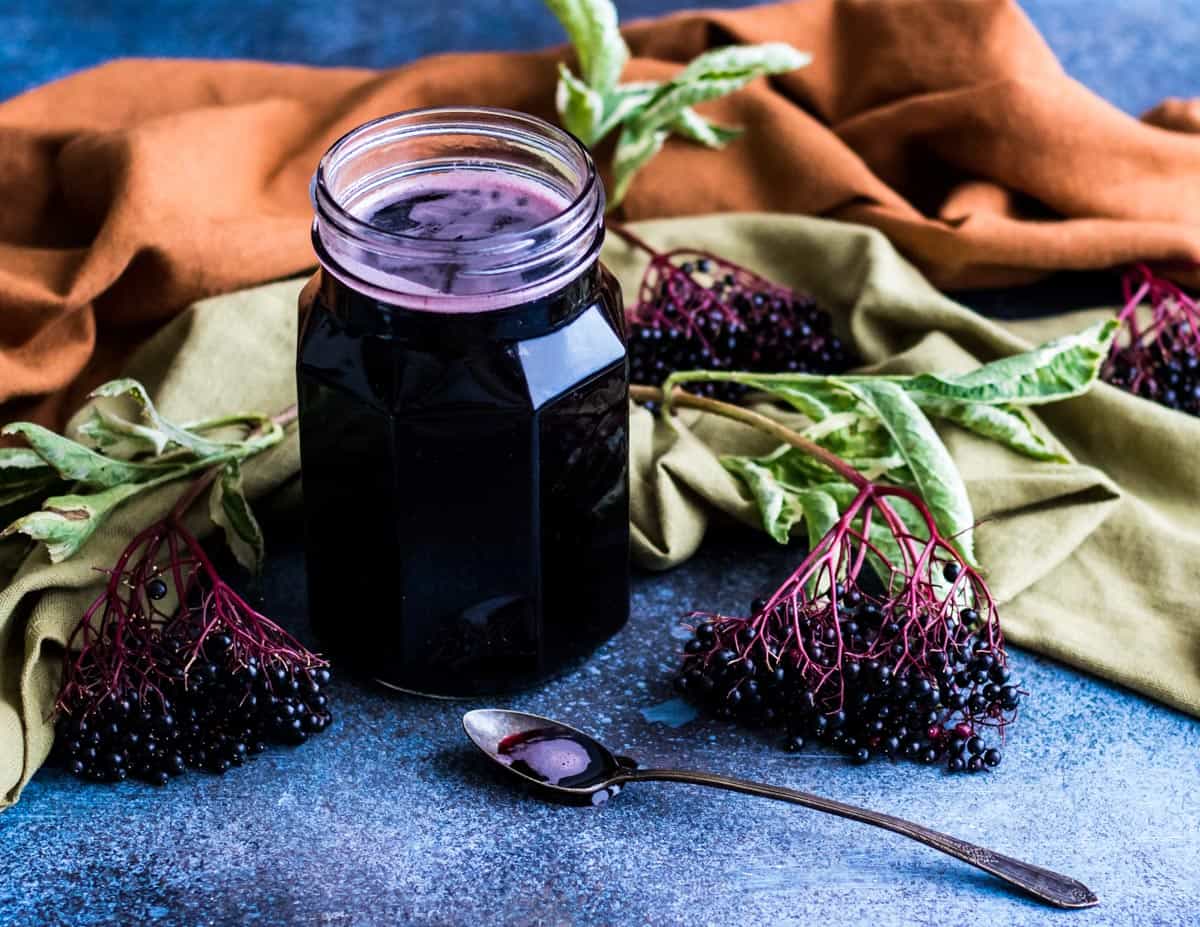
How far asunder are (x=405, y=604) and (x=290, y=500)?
0.29 metres

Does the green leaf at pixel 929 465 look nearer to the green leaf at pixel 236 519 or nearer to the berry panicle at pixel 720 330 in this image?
the berry panicle at pixel 720 330

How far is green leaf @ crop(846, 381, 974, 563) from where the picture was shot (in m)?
1.53

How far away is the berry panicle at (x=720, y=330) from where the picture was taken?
1.77 metres

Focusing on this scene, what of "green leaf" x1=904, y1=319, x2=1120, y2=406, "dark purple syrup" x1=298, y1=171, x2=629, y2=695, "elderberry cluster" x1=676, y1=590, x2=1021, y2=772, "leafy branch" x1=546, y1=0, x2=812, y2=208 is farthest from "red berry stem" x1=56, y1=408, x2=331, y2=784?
"leafy branch" x1=546, y1=0, x2=812, y2=208

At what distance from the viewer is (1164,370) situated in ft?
6.04

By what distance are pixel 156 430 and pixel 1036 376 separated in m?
0.91

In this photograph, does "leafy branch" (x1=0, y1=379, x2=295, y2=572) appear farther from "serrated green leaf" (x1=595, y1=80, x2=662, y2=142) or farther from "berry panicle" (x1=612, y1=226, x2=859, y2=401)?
"serrated green leaf" (x1=595, y1=80, x2=662, y2=142)

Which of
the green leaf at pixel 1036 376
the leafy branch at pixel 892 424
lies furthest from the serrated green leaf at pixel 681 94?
the green leaf at pixel 1036 376

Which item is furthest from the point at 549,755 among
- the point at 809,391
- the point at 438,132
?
the point at 438,132

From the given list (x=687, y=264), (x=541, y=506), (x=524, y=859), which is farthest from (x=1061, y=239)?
(x=524, y=859)

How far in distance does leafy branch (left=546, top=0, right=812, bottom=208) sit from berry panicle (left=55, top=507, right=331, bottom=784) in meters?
0.80

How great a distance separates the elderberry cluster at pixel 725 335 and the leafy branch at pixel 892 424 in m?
0.04

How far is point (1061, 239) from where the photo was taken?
6.43ft

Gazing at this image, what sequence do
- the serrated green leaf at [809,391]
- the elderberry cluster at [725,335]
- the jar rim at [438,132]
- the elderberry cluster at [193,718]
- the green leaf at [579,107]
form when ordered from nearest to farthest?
1. the jar rim at [438,132]
2. the elderberry cluster at [193,718]
3. the serrated green leaf at [809,391]
4. the elderberry cluster at [725,335]
5. the green leaf at [579,107]
